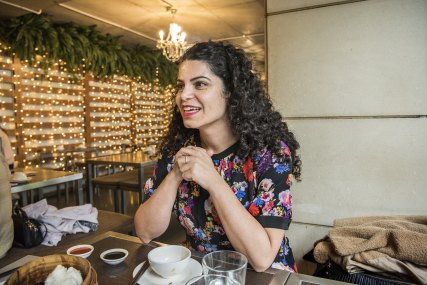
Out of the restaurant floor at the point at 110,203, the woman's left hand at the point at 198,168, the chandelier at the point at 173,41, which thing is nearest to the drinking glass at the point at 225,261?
the woman's left hand at the point at 198,168

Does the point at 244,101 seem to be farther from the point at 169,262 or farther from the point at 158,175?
the point at 169,262

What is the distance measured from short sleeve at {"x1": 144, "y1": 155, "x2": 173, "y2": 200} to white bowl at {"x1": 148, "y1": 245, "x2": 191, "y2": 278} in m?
0.60

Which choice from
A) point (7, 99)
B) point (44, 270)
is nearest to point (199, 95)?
point (44, 270)

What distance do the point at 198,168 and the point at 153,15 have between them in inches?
221

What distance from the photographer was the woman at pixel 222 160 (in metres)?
1.39

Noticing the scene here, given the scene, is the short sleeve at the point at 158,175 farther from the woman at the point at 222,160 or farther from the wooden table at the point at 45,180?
the wooden table at the point at 45,180

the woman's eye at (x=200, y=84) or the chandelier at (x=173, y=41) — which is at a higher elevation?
the chandelier at (x=173, y=41)

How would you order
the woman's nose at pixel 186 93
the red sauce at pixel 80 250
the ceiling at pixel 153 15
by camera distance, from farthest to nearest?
1. the ceiling at pixel 153 15
2. the woman's nose at pixel 186 93
3. the red sauce at pixel 80 250

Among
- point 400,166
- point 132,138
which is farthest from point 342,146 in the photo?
point 132,138

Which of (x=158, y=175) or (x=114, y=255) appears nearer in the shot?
(x=114, y=255)

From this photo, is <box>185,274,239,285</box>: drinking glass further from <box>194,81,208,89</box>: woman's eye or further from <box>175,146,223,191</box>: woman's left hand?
<box>194,81,208,89</box>: woman's eye

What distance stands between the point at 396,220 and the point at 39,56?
682 cm

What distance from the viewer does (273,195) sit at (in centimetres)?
141

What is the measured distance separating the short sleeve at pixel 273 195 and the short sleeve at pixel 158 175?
1.82ft
